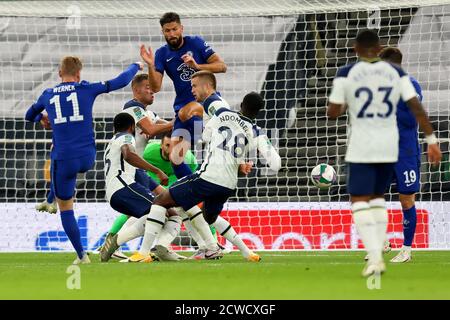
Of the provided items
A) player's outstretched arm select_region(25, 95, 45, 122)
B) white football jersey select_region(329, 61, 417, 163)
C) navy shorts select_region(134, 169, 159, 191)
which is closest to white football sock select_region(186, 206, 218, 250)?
navy shorts select_region(134, 169, 159, 191)

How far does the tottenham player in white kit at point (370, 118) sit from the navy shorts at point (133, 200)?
3555mm

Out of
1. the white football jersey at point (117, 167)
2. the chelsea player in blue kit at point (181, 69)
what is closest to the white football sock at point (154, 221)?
the white football jersey at point (117, 167)

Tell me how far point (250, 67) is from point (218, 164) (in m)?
8.27

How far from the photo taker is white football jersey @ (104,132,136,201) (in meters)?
10.8

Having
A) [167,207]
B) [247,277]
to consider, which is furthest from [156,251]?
[247,277]

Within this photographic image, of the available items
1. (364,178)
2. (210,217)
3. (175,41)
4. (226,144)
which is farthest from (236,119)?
(364,178)

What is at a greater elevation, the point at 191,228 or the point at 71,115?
the point at 71,115

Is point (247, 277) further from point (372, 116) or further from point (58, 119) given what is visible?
point (58, 119)

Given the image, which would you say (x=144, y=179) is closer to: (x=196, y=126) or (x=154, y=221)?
(x=196, y=126)

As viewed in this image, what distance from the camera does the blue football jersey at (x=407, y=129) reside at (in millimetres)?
10062

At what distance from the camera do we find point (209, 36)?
17.9 meters

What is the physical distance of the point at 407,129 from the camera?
10.2 metres

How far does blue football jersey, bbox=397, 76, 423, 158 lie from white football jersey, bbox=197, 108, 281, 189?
4.46ft

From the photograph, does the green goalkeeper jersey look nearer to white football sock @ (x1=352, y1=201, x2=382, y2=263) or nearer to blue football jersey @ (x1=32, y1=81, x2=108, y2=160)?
blue football jersey @ (x1=32, y1=81, x2=108, y2=160)
